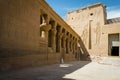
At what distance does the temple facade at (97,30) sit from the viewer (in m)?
25.6

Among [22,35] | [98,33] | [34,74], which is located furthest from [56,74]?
[98,33]

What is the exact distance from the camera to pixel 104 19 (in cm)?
2761

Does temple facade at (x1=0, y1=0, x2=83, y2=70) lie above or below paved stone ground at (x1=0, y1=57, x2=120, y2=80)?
above

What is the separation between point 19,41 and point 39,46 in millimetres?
3006

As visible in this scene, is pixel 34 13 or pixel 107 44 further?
pixel 107 44

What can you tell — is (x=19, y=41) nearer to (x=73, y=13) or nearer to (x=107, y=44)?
(x=107, y=44)

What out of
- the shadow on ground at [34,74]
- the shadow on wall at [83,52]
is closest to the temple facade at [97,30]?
the shadow on wall at [83,52]

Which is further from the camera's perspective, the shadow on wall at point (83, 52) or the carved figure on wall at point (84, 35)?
the carved figure on wall at point (84, 35)

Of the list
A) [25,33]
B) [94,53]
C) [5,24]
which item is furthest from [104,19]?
[5,24]

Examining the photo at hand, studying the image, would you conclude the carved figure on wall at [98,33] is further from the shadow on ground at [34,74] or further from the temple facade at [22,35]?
the shadow on ground at [34,74]

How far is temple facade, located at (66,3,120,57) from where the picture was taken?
2563 centimetres

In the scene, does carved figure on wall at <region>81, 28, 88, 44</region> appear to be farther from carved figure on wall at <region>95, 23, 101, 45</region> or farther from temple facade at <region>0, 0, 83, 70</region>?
temple facade at <region>0, 0, 83, 70</region>

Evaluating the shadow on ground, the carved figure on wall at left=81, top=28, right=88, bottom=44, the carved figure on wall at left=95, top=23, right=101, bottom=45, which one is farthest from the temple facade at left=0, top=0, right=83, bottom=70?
the carved figure on wall at left=81, top=28, right=88, bottom=44

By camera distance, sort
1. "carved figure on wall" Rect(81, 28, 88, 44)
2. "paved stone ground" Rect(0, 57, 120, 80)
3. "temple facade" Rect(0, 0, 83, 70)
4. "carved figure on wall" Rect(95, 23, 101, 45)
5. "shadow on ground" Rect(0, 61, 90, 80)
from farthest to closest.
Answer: "carved figure on wall" Rect(81, 28, 88, 44), "carved figure on wall" Rect(95, 23, 101, 45), "temple facade" Rect(0, 0, 83, 70), "paved stone ground" Rect(0, 57, 120, 80), "shadow on ground" Rect(0, 61, 90, 80)
